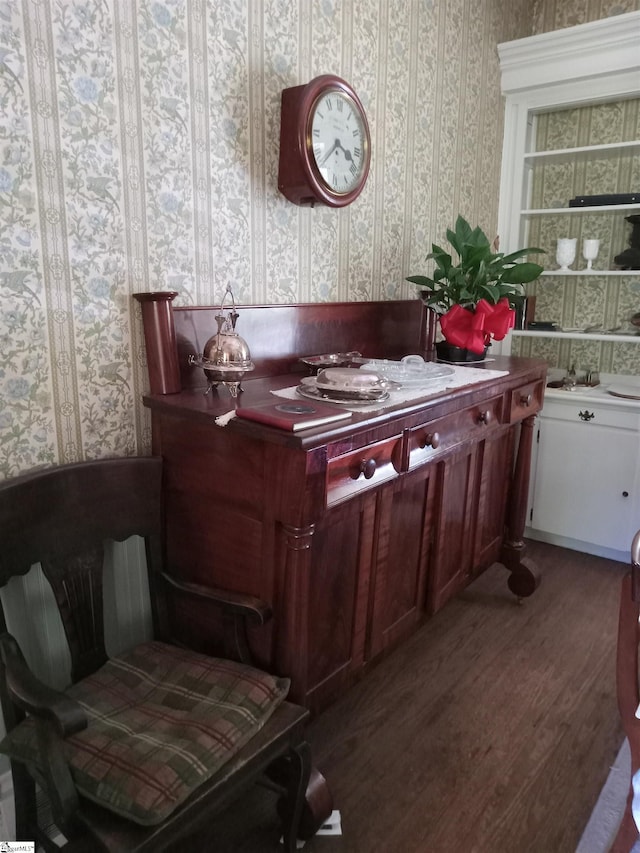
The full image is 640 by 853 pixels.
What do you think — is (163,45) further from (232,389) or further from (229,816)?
(229,816)

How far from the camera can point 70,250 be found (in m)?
1.33

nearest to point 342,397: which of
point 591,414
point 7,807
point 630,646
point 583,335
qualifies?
point 630,646

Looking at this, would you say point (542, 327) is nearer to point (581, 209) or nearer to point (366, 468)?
point (581, 209)

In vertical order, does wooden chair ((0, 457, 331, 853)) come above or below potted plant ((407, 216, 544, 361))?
below

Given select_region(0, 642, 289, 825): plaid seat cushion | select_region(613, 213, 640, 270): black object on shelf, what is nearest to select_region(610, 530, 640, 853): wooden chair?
select_region(0, 642, 289, 825): plaid seat cushion

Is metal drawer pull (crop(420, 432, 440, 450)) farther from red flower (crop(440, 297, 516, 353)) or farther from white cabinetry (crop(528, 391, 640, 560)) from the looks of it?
white cabinetry (crop(528, 391, 640, 560))

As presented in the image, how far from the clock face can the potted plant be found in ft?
1.43

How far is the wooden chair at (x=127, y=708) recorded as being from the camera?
3.20ft

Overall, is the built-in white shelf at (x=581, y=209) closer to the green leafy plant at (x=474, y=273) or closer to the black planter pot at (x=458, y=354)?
the green leafy plant at (x=474, y=273)

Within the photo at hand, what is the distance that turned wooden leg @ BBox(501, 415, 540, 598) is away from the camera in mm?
2355

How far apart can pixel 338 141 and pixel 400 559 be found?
1200mm

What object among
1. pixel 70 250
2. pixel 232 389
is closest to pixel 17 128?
pixel 70 250

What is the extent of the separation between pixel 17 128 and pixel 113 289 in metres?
0.36

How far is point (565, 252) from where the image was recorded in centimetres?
288
